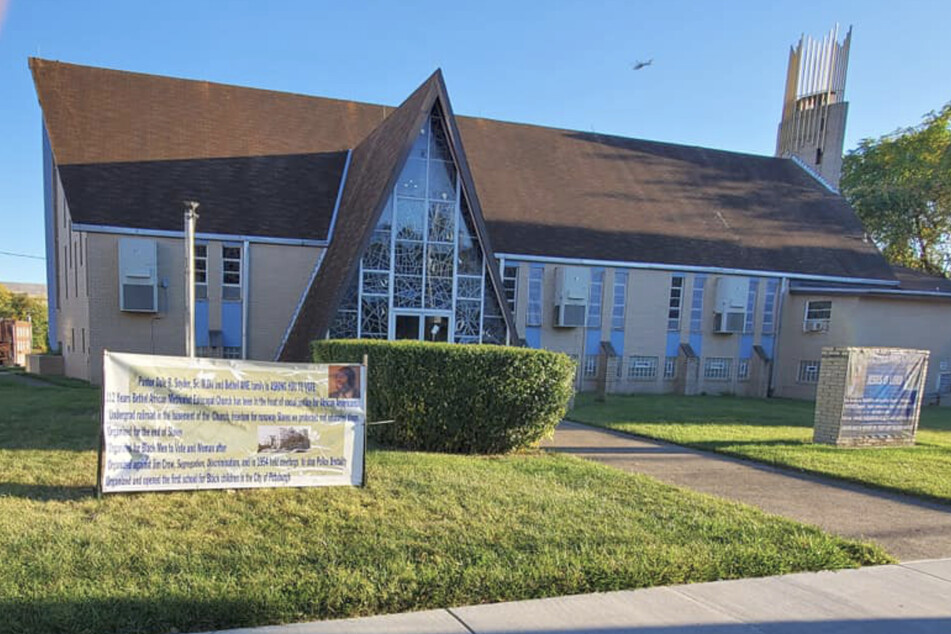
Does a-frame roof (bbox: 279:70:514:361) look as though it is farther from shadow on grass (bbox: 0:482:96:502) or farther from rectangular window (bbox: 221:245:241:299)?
shadow on grass (bbox: 0:482:96:502)

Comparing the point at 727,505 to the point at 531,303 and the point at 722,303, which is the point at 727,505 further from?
the point at 722,303

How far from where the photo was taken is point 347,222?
1711 centimetres

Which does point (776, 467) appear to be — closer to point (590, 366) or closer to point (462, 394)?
point (462, 394)

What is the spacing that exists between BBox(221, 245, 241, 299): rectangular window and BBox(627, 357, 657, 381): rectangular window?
47.2 feet

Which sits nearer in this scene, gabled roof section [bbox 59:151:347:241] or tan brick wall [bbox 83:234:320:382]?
tan brick wall [bbox 83:234:320:382]

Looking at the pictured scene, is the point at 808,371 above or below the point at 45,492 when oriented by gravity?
below

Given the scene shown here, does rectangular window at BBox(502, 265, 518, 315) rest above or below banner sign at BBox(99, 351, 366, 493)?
above

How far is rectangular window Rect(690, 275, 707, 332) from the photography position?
2238 cm

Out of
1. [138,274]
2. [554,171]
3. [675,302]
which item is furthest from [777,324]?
[138,274]

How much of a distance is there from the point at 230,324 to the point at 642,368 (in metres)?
15.0

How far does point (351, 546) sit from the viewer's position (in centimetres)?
468

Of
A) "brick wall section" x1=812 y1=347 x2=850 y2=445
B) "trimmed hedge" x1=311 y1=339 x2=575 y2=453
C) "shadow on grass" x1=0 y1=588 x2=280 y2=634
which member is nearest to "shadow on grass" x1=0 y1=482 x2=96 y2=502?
"shadow on grass" x1=0 y1=588 x2=280 y2=634

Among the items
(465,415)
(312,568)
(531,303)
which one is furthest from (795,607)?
(531,303)

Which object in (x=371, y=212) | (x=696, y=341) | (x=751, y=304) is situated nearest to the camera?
(x=371, y=212)
